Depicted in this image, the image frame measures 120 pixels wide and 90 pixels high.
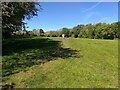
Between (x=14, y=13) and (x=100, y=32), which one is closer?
(x=14, y=13)

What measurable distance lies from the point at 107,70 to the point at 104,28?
92.1 meters

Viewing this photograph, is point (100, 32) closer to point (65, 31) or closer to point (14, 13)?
point (65, 31)

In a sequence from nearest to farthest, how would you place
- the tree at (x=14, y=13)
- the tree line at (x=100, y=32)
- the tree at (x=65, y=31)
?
the tree at (x=14, y=13) < the tree line at (x=100, y=32) < the tree at (x=65, y=31)

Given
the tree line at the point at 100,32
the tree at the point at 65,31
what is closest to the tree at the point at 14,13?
the tree line at the point at 100,32

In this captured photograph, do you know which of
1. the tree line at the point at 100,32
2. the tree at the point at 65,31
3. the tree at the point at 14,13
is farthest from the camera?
the tree at the point at 65,31

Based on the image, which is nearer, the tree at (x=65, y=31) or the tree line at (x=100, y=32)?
the tree line at (x=100, y=32)

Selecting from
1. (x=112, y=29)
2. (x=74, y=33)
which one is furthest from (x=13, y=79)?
(x=74, y=33)

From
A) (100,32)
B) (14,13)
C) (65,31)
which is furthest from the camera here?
(65,31)

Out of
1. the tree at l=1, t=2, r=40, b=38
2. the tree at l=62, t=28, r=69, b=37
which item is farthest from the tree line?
the tree at l=1, t=2, r=40, b=38

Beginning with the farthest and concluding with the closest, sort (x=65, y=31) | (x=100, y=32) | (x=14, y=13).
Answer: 1. (x=65, y=31)
2. (x=100, y=32)
3. (x=14, y=13)

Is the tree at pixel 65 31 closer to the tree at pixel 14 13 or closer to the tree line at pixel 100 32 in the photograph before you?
the tree line at pixel 100 32

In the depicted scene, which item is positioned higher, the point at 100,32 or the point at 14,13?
the point at 14,13

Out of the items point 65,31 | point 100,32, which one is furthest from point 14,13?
point 65,31

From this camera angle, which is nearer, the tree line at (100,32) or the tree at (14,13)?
the tree at (14,13)
